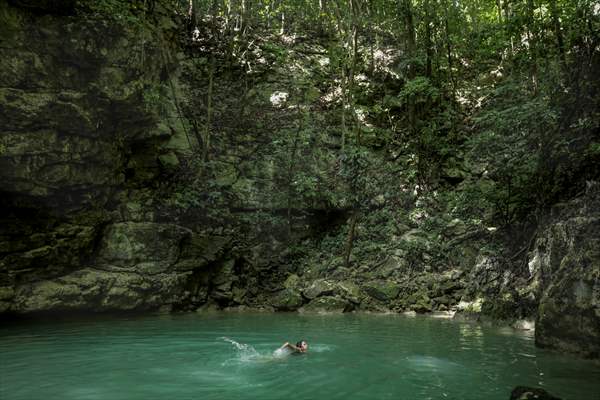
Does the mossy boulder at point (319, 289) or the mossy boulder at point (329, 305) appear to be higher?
the mossy boulder at point (319, 289)

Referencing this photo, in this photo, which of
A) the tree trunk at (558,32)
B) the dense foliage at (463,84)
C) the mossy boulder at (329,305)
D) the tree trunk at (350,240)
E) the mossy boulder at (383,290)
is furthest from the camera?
the tree trunk at (350,240)

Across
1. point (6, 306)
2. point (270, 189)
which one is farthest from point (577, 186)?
point (6, 306)

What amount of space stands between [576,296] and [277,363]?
16.5ft

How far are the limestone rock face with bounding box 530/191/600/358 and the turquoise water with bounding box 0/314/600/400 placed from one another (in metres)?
0.32

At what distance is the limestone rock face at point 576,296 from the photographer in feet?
22.9

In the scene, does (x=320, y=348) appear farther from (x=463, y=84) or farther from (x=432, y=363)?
(x=463, y=84)

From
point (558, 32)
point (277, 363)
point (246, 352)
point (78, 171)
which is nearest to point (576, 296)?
point (277, 363)

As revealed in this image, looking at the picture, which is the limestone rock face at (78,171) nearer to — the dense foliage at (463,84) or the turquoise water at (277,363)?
the turquoise water at (277,363)

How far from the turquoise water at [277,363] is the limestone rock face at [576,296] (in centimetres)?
32

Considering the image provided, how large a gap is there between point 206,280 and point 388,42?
16.0 metres

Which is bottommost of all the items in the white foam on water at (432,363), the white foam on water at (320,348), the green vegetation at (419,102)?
the white foam on water at (320,348)

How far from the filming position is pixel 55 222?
13.0 metres

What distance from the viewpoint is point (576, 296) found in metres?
7.17

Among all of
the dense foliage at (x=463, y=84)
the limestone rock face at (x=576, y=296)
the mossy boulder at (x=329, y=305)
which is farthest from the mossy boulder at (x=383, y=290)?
the limestone rock face at (x=576, y=296)
